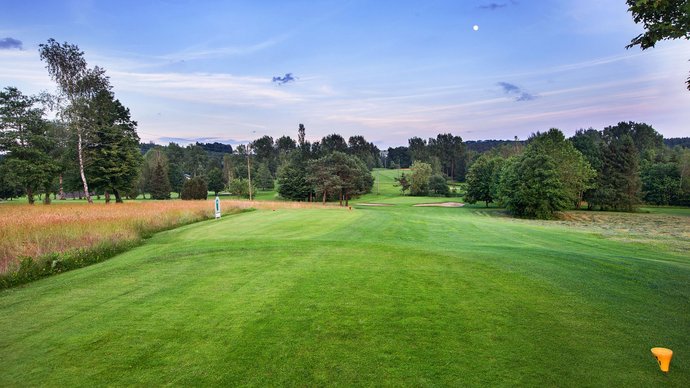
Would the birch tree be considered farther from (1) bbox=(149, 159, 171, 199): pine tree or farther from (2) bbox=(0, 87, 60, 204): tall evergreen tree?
(1) bbox=(149, 159, 171, 199): pine tree

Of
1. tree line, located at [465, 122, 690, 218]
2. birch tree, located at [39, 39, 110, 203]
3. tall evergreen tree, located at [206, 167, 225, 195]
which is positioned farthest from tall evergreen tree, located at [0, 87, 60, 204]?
tall evergreen tree, located at [206, 167, 225, 195]

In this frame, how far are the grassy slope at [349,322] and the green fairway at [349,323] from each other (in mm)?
27

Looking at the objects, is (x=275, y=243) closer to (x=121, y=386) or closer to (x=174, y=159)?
(x=121, y=386)

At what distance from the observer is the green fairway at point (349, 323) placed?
14.0 ft

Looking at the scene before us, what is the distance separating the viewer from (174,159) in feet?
434

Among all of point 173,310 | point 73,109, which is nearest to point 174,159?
point 73,109

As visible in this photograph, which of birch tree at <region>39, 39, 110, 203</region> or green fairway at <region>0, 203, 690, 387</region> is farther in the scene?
birch tree at <region>39, 39, 110, 203</region>

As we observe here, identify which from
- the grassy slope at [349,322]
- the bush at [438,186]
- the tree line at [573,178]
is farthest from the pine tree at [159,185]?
the grassy slope at [349,322]

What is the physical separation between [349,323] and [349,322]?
4cm

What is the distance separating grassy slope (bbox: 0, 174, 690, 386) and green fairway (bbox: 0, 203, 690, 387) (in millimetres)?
27

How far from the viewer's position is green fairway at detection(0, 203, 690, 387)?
4.27 m

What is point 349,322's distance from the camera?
5.74 metres

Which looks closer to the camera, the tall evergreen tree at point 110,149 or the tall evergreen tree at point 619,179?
the tall evergreen tree at point 110,149

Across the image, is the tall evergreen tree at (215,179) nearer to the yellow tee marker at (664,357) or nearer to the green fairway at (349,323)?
the green fairway at (349,323)
